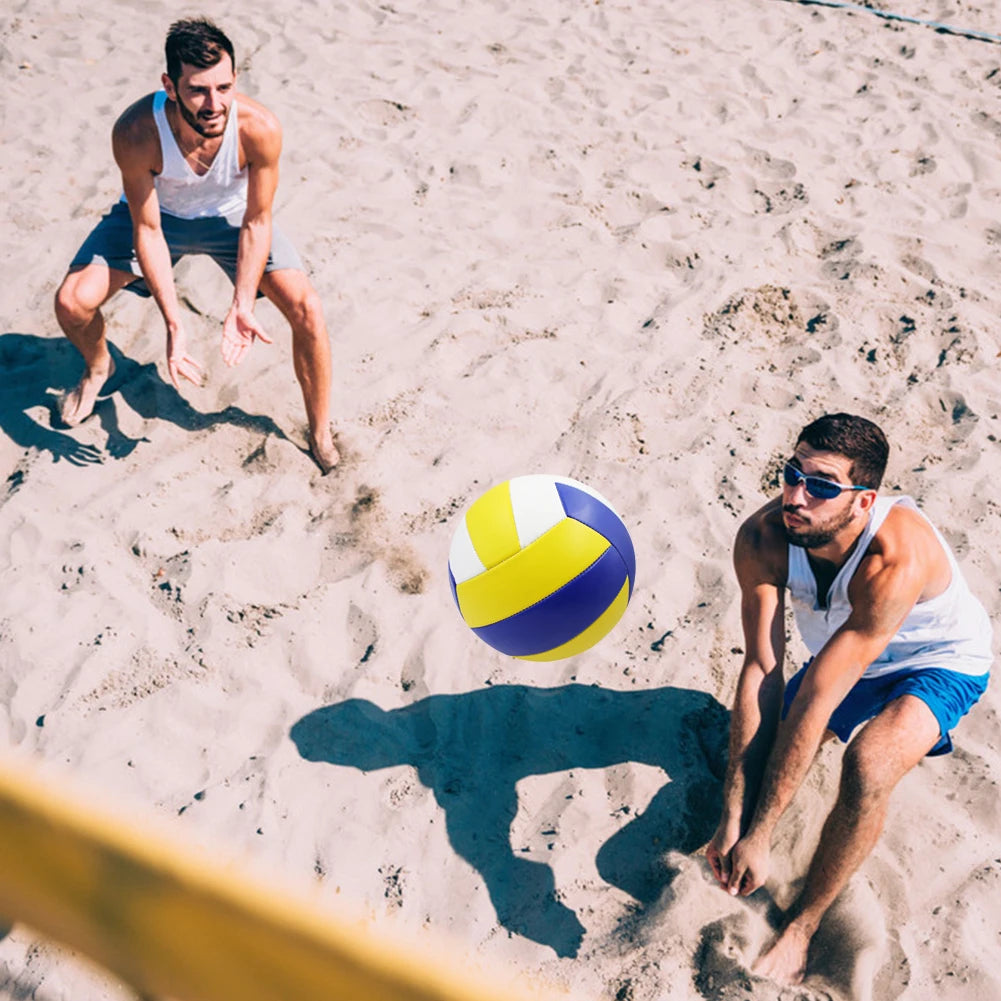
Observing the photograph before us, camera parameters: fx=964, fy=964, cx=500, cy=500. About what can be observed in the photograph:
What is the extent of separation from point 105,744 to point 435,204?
373 centimetres

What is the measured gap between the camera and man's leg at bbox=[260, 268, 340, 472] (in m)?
4.03

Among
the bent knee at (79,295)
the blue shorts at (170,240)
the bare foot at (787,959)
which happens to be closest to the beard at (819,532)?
the bare foot at (787,959)

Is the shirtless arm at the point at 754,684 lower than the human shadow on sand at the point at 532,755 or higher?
higher

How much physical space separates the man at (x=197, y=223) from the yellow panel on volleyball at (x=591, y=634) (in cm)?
161

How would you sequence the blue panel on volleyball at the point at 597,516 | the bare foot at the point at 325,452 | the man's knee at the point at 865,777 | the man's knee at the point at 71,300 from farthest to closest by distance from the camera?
the bare foot at the point at 325,452, the man's knee at the point at 71,300, the blue panel on volleyball at the point at 597,516, the man's knee at the point at 865,777

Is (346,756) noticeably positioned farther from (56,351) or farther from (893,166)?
(893,166)

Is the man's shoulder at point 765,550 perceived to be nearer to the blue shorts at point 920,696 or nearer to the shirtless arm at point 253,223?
the blue shorts at point 920,696

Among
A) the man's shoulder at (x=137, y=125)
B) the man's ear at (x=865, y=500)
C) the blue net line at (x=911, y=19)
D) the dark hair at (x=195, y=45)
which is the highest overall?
the blue net line at (x=911, y=19)

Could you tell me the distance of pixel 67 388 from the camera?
177 inches

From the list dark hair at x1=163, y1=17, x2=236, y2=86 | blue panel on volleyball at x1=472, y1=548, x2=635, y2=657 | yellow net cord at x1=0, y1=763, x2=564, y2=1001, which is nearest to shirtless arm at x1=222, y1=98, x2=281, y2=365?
dark hair at x1=163, y1=17, x2=236, y2=86

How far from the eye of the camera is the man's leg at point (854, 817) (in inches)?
99.0

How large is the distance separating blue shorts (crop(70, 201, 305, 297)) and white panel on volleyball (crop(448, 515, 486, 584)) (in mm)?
1702

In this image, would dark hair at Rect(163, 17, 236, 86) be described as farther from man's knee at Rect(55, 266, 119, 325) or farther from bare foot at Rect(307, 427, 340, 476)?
bare foot at Rect(307, 427, 340, 476)

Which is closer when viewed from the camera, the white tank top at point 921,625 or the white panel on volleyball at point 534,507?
the white tank top at point 921,625
